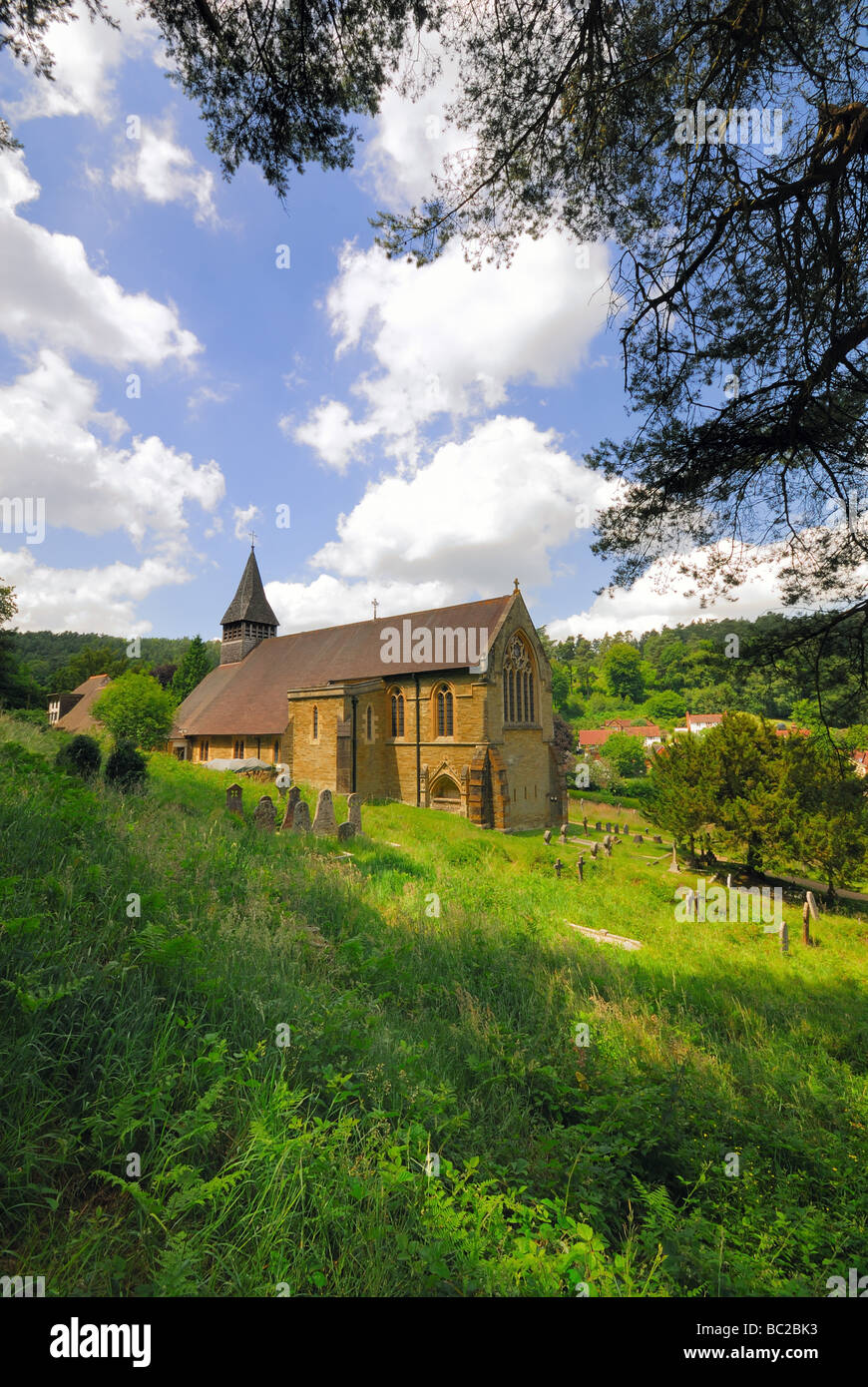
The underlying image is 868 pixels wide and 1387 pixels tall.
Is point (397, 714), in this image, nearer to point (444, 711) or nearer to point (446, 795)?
point (444, 711)

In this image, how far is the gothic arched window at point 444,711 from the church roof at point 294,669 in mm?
1204

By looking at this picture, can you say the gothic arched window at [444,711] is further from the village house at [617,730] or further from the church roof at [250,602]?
the village house at [617,730]

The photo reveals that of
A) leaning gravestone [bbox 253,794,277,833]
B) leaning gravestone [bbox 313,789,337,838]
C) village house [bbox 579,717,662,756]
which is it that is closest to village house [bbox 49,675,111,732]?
leaning gravestone [bbox 313,789,337,838]

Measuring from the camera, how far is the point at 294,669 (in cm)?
3123

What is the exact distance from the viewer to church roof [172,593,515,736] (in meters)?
26.2

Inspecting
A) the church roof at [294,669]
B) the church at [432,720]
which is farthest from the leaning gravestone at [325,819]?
the church roof at [294,669]

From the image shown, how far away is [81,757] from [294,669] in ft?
71.0

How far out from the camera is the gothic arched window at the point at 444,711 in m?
24.6

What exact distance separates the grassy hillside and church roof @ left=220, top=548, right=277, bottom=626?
3110 centimetres

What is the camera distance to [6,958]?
2994 millimetres

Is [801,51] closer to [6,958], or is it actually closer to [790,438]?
[790,438]

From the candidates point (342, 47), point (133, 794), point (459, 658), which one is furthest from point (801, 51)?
point (459, 658)
